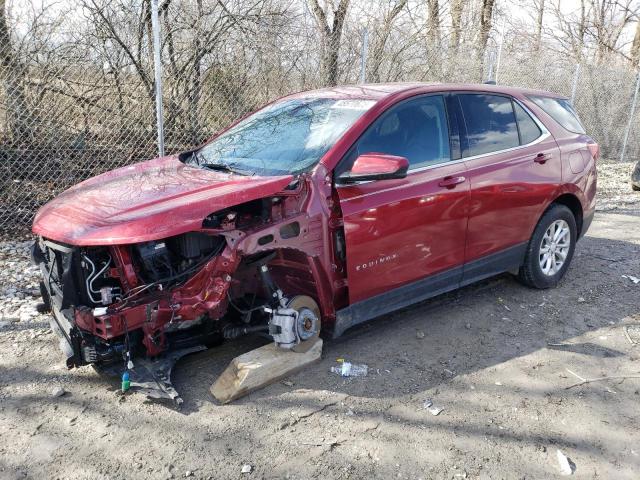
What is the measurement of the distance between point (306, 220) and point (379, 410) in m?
1.20

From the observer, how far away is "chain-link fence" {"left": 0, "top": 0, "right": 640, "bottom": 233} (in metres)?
5.88

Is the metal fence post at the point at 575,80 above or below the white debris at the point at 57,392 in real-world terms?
above

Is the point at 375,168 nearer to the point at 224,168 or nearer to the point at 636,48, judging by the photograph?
the point at 224,168

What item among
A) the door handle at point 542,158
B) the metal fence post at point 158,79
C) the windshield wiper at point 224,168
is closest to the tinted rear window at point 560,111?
the door handle at point 542,158

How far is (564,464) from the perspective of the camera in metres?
2.69

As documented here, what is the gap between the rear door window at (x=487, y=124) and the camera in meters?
4.16

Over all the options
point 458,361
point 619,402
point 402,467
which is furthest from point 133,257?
point 619,402

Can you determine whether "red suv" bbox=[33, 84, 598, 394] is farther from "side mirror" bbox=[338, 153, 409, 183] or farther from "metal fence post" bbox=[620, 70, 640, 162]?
"metal fence post" bbox=[620, 70, 640, 162]

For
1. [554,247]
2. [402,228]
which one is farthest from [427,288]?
[554,247]

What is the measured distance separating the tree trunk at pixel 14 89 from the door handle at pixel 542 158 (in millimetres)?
5226

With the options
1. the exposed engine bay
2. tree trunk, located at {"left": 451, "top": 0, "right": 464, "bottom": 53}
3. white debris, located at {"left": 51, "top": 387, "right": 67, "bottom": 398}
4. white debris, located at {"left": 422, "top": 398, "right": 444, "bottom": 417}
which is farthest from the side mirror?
tree trunk, located at {"left": 451, "top": 0, "right": 464, "bottom": 53}

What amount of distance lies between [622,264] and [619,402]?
2.96 m

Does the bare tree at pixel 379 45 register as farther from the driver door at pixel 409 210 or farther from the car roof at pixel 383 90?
the driver door at pixel 409 210

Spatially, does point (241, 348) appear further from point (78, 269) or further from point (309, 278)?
point (78, 269)
